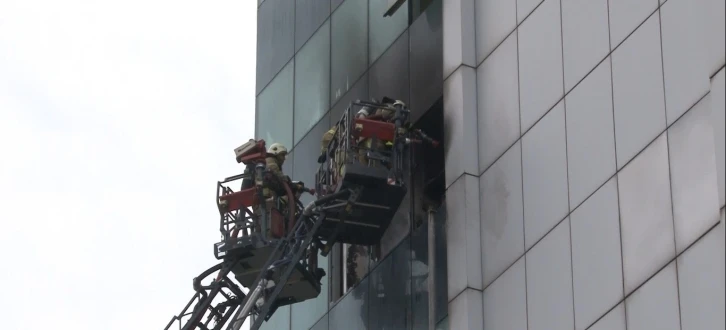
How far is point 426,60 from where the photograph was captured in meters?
30.1

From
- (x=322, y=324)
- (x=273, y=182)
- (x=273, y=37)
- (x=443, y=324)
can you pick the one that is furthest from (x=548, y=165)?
(x=273, y=37)

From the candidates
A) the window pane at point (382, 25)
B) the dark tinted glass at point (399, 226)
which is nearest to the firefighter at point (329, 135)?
the dark tinted glass at point (399, 226)

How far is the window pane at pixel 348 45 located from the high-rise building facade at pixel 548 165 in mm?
67

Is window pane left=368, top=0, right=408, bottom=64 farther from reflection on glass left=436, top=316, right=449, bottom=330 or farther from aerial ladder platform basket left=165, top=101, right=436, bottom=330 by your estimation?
reflection on glass left=436, top=316, right=449, bottom=330

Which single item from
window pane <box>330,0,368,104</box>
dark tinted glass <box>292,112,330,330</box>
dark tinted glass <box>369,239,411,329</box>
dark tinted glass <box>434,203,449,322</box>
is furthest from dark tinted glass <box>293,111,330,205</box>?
dark tinted glass <box>434,203,449,322</box>

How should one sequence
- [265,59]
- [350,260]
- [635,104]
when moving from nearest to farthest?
[635,104] → [350,260] → [265,59]

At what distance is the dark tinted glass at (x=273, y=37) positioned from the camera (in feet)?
128

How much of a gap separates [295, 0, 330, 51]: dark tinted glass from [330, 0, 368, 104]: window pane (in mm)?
1053

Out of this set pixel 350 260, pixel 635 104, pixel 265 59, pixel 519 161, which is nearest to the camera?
pixel 635 104

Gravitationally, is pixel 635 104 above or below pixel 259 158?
below

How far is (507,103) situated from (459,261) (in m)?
3.05

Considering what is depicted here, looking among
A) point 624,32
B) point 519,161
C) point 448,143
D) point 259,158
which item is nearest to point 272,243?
point 259,158

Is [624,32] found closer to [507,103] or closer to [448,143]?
[507,103]

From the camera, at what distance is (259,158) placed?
101ft
